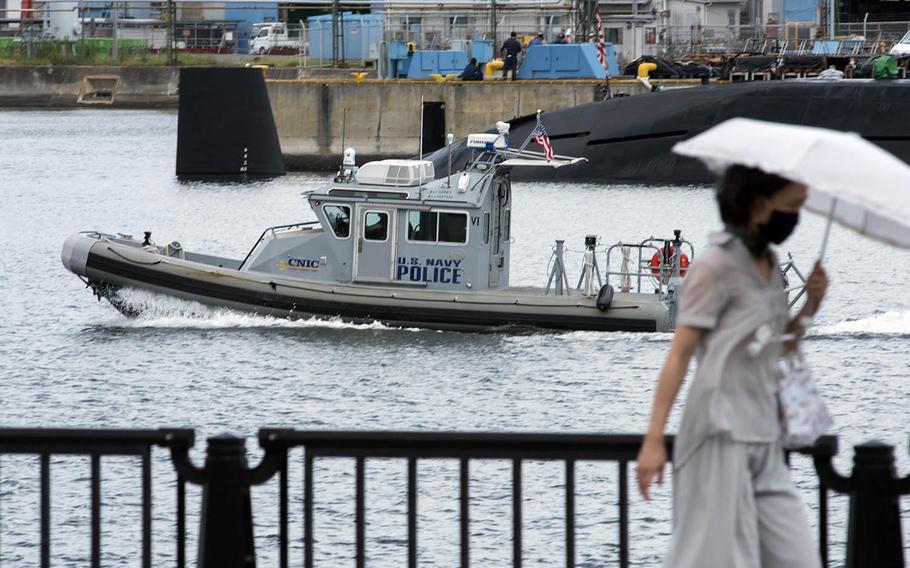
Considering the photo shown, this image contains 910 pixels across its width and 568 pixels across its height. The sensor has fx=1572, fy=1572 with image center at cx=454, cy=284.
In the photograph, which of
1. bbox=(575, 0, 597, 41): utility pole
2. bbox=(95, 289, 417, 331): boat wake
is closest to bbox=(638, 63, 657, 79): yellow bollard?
bbox=(575, 0, 597, 41): utility pole

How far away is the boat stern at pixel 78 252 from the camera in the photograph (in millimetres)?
25656

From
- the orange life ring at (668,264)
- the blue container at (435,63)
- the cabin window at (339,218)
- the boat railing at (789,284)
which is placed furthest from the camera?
the blue container at (435,63)

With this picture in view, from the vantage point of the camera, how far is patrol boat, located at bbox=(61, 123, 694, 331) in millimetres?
23781

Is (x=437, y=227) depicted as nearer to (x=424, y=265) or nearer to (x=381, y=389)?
(x=424, y=265)

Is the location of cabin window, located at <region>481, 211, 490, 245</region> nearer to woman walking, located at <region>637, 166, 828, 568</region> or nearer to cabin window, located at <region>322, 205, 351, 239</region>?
cabin window, located at <region>322, 205, 351, 239</region>

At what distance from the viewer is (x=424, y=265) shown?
2406 centimetres

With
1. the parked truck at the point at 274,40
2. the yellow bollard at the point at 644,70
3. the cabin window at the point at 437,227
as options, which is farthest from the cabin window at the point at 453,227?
the parked truck at the point at 274,40

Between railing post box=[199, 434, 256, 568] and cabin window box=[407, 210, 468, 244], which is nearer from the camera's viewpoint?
railing post box=[199, 434, 256, 568]

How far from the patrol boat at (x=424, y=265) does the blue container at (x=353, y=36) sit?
5182 cm

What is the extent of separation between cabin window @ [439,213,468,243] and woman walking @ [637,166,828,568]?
18234mm

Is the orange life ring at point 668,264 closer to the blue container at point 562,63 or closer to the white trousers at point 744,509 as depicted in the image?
the white trousers at point 744,509

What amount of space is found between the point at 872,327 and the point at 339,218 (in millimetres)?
9285

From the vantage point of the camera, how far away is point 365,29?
262 feet

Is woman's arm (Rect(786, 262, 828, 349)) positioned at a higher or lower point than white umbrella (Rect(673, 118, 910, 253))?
lower
